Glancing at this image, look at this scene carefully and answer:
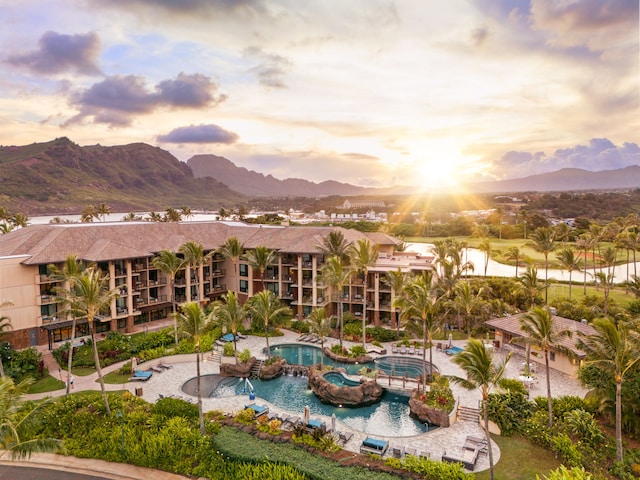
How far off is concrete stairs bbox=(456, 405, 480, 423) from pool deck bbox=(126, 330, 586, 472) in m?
0.35

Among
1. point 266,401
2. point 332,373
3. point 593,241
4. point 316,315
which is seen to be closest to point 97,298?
point 266,401

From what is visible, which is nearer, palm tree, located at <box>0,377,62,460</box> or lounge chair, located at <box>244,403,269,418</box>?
palm tree, located at <box>0,377,62,460</box>

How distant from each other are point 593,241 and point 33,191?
6315 inches

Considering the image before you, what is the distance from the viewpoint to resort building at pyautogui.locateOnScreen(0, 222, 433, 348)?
38844 millimetres

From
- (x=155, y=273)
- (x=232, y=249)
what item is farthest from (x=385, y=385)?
(x=155, y=273)

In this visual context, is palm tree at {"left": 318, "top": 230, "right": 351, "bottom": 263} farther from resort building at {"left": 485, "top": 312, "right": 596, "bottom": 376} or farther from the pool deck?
resort building at {"left": 485, "top": 312, "right": 596, "bottom": 376}

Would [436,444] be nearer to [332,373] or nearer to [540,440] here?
[540,440]

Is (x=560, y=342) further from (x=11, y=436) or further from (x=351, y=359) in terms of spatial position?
(x=11, y=436)

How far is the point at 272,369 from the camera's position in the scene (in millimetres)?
34812

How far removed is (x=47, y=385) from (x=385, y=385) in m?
26.7

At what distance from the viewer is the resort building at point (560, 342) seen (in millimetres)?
31344

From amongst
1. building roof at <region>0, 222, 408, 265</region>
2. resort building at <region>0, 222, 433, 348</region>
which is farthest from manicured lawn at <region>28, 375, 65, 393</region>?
building roof at <region>0, 222, 408, 265</region>

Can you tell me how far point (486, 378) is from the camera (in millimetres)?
19766

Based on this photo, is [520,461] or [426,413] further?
[426,413]
